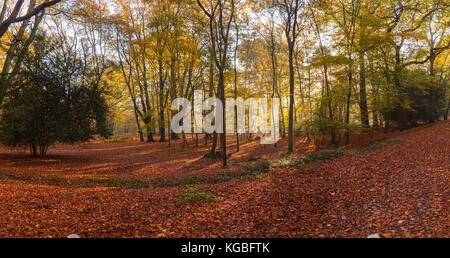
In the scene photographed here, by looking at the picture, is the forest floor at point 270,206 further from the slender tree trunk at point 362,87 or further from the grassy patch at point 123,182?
the slender tree trunk at point 362,87

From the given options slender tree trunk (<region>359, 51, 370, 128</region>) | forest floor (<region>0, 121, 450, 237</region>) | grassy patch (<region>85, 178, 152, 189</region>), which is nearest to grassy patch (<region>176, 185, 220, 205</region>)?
forest floor (<region>0, 121, 450, 237</region>)

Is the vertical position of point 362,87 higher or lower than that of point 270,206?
higher

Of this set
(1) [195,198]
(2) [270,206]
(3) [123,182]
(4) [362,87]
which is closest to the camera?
(2) [270,206]

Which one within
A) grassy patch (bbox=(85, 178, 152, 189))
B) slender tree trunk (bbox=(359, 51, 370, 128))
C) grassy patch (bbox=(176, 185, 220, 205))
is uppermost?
slender tree trunk (bbox=(359, 51, 370, 128))

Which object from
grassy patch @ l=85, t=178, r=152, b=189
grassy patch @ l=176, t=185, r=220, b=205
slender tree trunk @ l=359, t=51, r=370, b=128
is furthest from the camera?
slender tree trunk @ l=359, t=51, r=370, b=128

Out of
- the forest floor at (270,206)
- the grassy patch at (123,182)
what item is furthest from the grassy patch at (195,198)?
the grassy patch at (123,182)

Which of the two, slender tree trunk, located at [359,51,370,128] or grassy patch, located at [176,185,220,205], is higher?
slender tree trunk, located at [359,51,370,128]

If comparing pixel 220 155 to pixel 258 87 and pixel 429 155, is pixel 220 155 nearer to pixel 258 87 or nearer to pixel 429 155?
pixel 429 155

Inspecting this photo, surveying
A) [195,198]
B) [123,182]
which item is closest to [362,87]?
[195,198]

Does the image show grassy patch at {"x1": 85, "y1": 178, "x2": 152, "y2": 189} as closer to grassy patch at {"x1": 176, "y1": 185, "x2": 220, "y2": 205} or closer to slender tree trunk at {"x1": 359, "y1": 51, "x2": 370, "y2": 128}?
grassy patch at {"x1": 176, "y1": 185, "x2": 220, "y2": 205}

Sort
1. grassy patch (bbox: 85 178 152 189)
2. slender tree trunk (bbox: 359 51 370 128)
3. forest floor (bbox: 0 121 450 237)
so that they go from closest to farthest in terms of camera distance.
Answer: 1. forest floor (bbox: 0 121 450 237)
2. grassy patch (bbox: 85 178 152 189)
3. slender tree trunk (bbox: 359 51 370 128)

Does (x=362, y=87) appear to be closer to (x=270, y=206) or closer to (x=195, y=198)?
(x=270, y=206)

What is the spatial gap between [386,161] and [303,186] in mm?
3945
